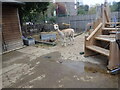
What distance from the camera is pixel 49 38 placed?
277 inches

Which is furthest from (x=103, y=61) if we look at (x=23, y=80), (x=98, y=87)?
(x=23, y=80)

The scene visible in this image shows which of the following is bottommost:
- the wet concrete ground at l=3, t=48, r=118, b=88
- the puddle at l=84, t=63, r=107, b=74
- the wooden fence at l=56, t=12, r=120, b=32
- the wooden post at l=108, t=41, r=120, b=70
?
the wet concrete ground at l=3, t=48, r=118, b=88

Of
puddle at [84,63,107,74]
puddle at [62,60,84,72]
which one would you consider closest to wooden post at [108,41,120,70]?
puddle at [84,63,107,74]

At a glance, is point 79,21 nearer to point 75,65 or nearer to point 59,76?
point 75,65

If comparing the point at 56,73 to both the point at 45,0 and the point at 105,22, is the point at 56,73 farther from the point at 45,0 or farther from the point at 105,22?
the point at 45,0

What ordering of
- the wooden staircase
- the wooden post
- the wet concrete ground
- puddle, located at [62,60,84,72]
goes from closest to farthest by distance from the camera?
the wet concrete ground < the wooden post < puddle, located at [62,60,84,72] < the wooden staircase

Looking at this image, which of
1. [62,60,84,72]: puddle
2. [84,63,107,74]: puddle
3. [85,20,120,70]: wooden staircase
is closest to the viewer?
[84,63,107,74]: puddle

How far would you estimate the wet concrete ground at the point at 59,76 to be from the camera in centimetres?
233

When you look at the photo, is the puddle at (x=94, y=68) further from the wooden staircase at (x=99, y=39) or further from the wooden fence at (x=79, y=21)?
the wooden fence at (x=79, y=21)

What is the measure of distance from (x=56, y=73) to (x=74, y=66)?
66cm

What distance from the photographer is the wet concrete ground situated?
2330 mm

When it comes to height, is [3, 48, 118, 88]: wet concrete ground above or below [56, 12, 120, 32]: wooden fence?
below

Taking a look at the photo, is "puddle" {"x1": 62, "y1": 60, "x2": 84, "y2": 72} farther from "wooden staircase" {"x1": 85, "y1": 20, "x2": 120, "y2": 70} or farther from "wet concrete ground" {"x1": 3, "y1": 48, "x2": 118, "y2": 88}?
"wooden staircase" {"x1": 85, "y1": 20, "x2": 120, "y2": 70}

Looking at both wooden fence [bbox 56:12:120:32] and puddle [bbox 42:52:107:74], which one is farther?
wooden fence [bbox 56:12:120:32]
